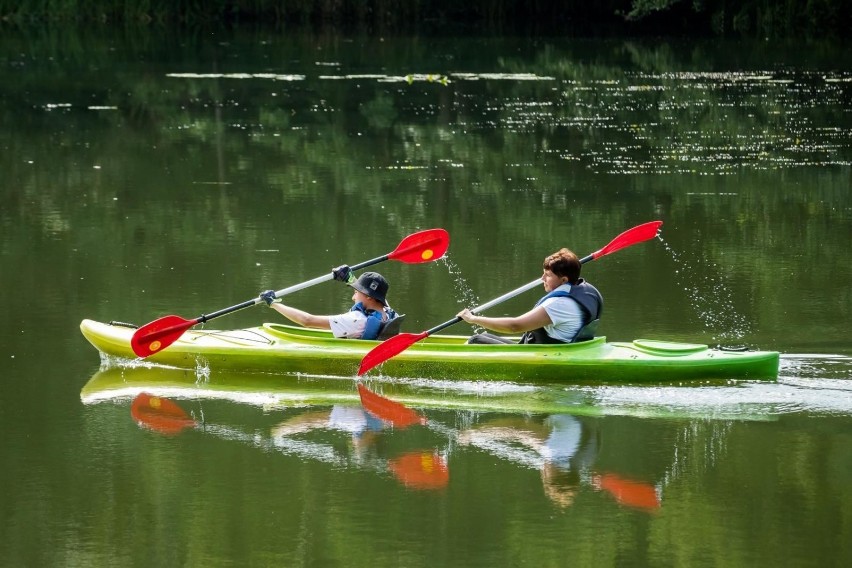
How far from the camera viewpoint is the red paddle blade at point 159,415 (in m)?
7.93

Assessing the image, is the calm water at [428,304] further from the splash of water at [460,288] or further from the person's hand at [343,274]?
the person's hand at [343,274]

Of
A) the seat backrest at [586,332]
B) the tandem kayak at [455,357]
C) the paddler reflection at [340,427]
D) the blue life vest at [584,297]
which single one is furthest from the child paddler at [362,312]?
the seat backrest at [586,332]

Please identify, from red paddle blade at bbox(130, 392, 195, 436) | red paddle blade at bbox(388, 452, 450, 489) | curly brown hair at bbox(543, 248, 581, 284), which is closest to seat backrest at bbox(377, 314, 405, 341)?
curly brown hair at bbox(543, 248, 581, 284)

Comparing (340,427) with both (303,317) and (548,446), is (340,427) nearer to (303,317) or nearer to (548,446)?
(548,446)

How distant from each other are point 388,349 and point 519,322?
2.53ft

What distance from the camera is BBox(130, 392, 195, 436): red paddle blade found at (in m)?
7.93

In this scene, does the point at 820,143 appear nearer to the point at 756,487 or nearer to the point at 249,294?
the point at 249,294

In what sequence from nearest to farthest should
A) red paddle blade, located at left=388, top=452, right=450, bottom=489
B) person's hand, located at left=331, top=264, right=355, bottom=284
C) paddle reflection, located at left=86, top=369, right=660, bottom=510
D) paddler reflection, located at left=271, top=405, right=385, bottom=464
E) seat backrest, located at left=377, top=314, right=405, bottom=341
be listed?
red paddle blade, located at left=388, top=452, right=450, bottom=489
paddle reflection, located at left=86, top=369, right=660, bottom=510
paddler reflection, located at left=271, top=405, right=385, bottom=464
seat backrest, located at left=377, top=314, right=405, bottom=341
person's hand, located at left=331, top=264, right=355, bottom=284

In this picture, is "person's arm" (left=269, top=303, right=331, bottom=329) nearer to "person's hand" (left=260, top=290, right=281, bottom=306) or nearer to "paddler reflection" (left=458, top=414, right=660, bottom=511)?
"person's hand" (left=260, top=290, right=281, bottom=306)

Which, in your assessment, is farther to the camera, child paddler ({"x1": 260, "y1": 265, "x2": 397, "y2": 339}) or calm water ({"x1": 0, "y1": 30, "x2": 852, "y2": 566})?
child paddler ({"x1": 260, "y1": 265, "x2": 397, "y2": 339})

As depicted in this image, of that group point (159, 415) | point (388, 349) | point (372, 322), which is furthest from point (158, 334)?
point (388, 349)

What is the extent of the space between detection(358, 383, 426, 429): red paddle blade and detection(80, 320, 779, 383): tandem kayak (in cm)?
32

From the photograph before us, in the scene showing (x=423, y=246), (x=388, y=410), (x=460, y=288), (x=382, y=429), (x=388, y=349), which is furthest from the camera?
(x=460, y=288)

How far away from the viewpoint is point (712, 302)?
10.6 m
